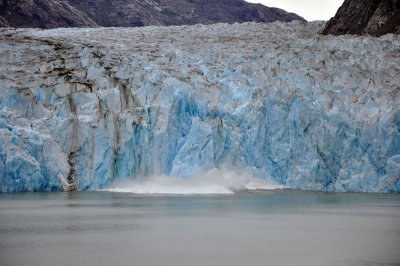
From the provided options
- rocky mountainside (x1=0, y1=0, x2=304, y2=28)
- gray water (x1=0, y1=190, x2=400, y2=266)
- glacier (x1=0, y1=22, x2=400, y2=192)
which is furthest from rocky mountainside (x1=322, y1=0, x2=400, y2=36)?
rocky mountainside (x1=0, y1=0, x2=304, y2=28)

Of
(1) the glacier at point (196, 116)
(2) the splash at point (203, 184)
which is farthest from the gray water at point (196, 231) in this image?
(2) the splash at point (203, 184)

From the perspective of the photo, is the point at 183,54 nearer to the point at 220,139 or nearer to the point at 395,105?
the point at 220,139

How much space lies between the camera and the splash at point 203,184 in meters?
16.7

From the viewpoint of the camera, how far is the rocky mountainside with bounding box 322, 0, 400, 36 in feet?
80.0

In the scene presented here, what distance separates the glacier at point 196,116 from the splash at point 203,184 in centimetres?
23

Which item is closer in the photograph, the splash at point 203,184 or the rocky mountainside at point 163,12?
the splash at point 203,184

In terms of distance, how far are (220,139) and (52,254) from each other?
11065mm

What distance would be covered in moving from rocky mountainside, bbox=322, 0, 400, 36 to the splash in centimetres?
1112

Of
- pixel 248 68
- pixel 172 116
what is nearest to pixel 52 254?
pixel 172 116

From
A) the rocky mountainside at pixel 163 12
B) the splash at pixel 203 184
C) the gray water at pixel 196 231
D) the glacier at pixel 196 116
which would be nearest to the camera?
the gray water at pixel 196 231

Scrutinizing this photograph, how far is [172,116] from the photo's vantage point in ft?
57.5

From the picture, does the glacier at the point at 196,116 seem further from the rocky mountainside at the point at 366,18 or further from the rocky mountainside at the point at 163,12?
the rocky mountainside at the point at 163,12

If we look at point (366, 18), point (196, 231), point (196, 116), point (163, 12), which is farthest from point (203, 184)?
point (163, 12)

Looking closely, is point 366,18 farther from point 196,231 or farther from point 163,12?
point 163,12
